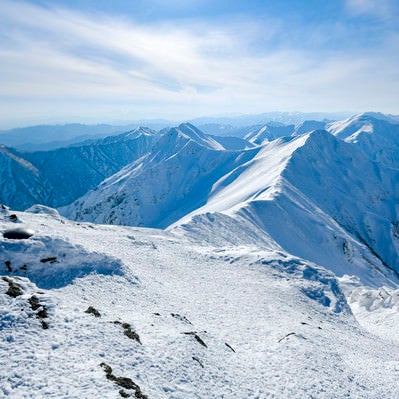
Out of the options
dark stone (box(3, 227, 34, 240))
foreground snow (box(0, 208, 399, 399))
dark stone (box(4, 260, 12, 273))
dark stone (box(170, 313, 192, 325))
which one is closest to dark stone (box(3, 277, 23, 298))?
foreground snow (box(0, 208, 399, 399))

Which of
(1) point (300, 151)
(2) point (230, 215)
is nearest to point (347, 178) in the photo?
(1) point (300, 151)

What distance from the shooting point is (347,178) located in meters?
176

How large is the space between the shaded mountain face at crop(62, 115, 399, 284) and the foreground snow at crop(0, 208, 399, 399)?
28107 millimetres

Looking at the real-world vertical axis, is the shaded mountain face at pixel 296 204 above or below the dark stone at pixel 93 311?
below

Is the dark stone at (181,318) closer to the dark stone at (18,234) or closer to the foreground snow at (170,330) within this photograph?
the foreground snow at (170,330)

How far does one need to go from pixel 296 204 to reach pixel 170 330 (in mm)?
96487

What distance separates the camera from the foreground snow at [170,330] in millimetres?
14031

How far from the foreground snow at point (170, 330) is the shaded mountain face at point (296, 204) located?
92.2 feet

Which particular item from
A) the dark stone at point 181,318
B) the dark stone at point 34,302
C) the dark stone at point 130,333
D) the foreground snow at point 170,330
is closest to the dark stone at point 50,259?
the foreground snow at point 170,330

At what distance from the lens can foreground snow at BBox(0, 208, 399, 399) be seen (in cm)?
1403

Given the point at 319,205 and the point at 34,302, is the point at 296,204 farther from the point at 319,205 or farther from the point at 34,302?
the point at 34,302

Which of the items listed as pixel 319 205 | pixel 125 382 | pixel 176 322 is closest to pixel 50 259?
pixel 176 322

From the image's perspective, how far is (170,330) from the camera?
19531 millimetres

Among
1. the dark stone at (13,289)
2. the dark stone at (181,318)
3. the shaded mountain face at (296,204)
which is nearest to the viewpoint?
the dark stone at (13,289)
